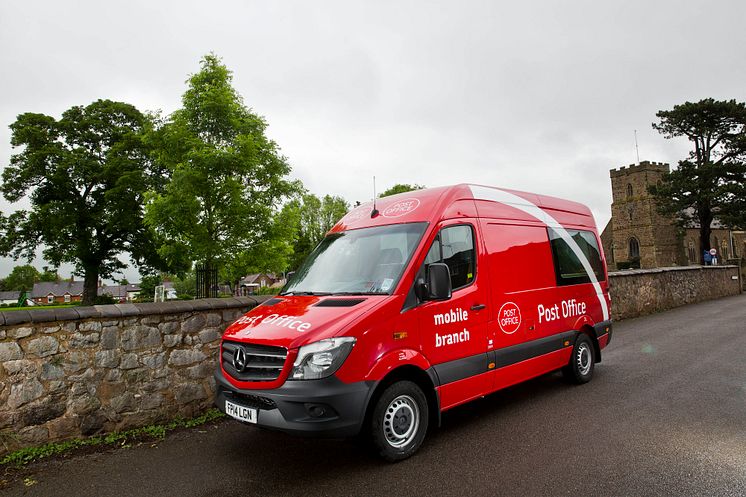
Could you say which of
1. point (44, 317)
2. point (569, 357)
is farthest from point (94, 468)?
point (569, 357)

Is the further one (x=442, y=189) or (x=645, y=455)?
(x=442, y=189)

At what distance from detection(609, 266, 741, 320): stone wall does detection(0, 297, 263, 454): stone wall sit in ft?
40.6

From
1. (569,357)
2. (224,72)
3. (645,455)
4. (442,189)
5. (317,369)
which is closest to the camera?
(317,369)

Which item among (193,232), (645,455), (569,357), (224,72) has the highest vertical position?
(224,72)

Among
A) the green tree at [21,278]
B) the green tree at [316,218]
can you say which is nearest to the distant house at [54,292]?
the green tree at [21,278]

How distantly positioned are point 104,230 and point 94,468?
31092 millimetres

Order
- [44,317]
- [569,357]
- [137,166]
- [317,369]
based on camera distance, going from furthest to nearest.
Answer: [137,166], [569,357], [44,317], [317,369]

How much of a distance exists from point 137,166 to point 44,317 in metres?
29.4

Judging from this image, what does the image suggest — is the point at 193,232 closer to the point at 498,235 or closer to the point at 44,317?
the point at 44,317

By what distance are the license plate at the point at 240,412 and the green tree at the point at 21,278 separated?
4682 inches

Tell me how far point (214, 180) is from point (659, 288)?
59.4 feet

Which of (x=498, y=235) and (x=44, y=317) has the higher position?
(x=498, y=235)

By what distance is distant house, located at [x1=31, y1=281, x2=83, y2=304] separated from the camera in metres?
90.1

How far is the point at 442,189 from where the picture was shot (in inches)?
190
